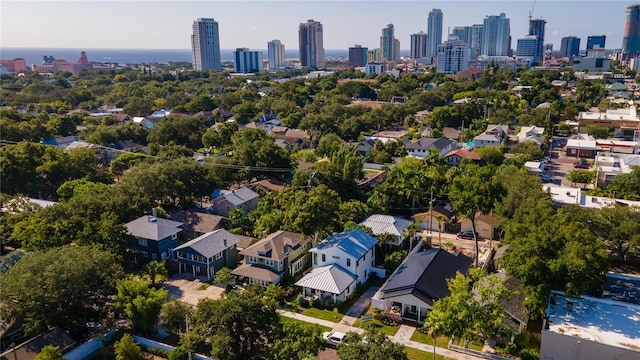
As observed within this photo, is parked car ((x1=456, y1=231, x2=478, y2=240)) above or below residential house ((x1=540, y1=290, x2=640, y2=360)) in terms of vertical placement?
below

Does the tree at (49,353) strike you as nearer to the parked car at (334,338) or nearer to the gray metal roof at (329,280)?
the parked car at (334,338)

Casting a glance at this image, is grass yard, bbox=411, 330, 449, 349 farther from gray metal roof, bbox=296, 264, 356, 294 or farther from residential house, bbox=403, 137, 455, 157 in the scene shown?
residential house, bbox=403, 137, 455, 157

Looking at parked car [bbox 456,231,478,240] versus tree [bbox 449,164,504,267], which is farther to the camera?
parked car [bbox 456,231,478,240]

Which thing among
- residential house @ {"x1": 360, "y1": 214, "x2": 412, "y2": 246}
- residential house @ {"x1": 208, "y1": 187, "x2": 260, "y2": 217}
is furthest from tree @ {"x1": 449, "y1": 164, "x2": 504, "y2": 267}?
residential house @ {"x1": 208, "y1": 187, "x2": 260, "y2": 217}

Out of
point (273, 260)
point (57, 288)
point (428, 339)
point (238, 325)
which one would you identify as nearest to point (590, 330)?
point (428, 339)

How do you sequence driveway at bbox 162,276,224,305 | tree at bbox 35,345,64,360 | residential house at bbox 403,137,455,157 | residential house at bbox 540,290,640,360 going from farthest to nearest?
residential house at bbox 403,137,455,157
driveway at bbox 162,276,224,305
residential house at bbox 540,290,640,360
tree at bbox 35,345,64,360

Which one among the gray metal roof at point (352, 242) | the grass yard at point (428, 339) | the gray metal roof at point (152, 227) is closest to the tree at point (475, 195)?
the gray metal roof at point (352, 242)

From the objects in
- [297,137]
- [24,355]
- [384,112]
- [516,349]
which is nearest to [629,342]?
[516,349]
